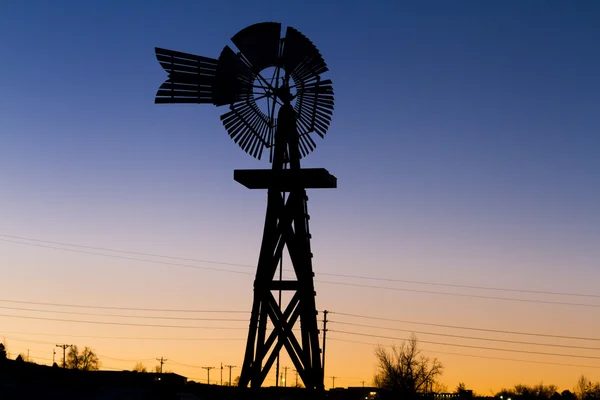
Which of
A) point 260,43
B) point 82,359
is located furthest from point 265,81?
point 82,359

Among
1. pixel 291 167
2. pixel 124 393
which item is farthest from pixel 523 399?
pixel 291 167

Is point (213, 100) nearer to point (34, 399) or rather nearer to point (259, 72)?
point (259, 72)

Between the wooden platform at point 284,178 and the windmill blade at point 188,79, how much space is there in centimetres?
279

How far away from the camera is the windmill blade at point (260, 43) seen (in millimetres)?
30156

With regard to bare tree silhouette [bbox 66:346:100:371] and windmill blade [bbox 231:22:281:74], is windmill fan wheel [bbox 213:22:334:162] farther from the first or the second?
bare tree silhouette [bbox 66:346:100:371]

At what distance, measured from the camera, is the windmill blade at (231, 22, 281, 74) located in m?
30.2

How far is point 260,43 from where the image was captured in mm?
30500

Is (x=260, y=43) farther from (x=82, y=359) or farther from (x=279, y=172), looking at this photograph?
(x=82, y=359)

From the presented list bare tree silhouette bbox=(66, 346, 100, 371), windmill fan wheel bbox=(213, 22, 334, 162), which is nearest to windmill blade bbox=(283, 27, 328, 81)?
windmill fan wheel bbox=(213, 22, 334, 162)

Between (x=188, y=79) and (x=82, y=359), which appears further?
(x=82, y=359)

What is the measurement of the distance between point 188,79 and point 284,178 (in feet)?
14.6

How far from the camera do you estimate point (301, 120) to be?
31.4 metres

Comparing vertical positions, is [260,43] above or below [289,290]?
above

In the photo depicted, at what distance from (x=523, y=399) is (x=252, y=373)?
87.0 metres
